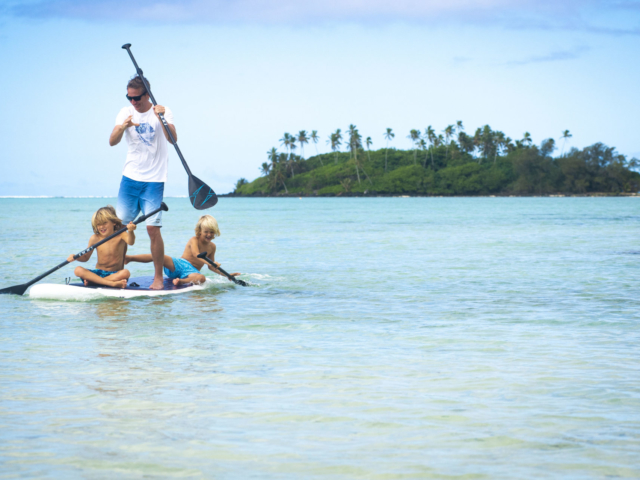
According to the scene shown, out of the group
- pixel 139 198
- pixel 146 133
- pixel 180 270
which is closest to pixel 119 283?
pixel 139 198

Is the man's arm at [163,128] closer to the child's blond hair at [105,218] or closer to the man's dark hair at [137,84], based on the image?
the man's dark hair at [137,84]

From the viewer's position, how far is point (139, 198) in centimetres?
814

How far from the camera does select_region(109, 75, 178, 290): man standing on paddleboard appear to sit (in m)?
7.82

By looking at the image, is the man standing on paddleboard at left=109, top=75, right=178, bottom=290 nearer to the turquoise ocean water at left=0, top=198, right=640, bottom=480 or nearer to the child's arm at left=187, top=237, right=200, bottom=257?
the turquoise ocean water at left=0, top=198, right=640, bottom=480

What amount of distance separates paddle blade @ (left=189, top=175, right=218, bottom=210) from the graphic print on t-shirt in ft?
3.51

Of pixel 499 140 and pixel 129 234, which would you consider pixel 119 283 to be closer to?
pixel 129 234

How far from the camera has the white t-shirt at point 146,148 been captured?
789 cm

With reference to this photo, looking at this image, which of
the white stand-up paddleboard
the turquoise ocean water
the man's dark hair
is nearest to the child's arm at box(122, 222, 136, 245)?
the white stand-up paddleboard

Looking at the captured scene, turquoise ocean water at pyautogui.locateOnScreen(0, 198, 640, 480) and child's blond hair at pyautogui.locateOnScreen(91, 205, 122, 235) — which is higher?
child's blond hair at pyautogui.locateOnScreen(91, 205, 122, 235)

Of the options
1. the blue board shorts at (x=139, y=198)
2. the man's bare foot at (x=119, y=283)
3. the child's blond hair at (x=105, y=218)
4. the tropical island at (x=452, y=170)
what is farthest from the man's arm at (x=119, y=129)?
the tropical island at (x=452, y=170)

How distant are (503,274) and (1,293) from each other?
26.7 feet

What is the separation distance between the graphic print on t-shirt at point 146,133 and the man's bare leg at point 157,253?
1.04m

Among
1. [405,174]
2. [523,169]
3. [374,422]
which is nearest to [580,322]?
[374,422]

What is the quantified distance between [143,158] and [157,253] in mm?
1185
